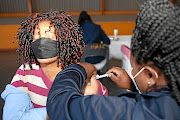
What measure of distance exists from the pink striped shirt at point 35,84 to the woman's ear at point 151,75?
0.50 m

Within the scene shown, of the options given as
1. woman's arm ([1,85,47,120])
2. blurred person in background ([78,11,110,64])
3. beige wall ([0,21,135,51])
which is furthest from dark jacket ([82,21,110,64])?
beige wall ([0,21,135,51])

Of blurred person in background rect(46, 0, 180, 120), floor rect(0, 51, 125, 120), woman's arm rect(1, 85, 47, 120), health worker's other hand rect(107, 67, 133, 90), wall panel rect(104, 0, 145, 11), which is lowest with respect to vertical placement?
floor rect(0, 51, 125, 120)

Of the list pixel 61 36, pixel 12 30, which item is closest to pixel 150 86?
pixel 61 36

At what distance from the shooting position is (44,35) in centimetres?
103

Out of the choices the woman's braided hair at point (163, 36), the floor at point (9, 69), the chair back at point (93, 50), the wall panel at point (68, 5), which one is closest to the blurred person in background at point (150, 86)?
the woman's braided hair at point (163, 36)

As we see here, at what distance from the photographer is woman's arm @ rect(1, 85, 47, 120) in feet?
3.20

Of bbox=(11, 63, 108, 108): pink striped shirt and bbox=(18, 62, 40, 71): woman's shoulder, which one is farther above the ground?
bbox=(18, 62, 40, 71): woman's shoulder

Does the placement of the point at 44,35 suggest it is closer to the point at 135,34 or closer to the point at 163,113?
the point at 135,34

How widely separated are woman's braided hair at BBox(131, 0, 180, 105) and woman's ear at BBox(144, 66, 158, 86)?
0.03 metres

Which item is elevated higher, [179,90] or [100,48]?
[179,90]

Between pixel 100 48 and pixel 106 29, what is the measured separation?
3.18 meters

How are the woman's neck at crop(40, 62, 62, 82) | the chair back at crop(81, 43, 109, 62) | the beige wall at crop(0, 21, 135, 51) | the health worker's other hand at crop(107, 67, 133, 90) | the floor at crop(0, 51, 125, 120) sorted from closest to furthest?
the health worker's other hand at crop(107, 67, 133, 90) < the woman's neck at crop(40, 62, 62, 82) < the chair back at crop(81, 43, 109, 62) < the floor at crop(0, 51, 125, 120) < the beige wall at crop(0, 21, 135, 51)

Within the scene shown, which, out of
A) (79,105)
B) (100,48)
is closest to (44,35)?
(79,105)

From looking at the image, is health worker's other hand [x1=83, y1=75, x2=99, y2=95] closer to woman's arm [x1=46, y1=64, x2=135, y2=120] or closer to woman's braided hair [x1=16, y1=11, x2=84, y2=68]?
woman's braided hair [x1=16, y1=11, x2=84, y2=68]
